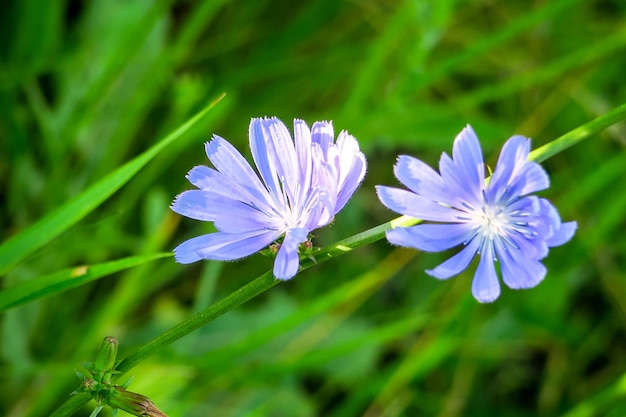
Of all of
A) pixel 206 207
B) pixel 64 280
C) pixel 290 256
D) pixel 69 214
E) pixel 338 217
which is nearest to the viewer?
pixel 290 256

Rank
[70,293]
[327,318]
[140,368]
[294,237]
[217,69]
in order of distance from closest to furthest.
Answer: [294,237] → [140,368] → [70,293] → [327,318] → [217,69]

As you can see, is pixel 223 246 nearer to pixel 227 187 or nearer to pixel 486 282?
pixel 227 187

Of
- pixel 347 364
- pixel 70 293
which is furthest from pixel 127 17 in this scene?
pixel 347 364

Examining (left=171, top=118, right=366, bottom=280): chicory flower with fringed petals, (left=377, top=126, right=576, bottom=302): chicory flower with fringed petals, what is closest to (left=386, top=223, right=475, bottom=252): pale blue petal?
(left=377, top=126, right=576, bottom=302): chicory flower with fringed petals

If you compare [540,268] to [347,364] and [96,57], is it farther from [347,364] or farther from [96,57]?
[96,57]

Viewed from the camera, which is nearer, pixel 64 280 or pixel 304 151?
pixel 304 151

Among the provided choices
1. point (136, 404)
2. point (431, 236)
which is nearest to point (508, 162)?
point (431, 236)

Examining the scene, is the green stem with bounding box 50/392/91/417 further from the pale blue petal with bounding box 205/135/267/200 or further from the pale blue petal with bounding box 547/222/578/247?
the pale blue petal with bounding box 547/222/578/247

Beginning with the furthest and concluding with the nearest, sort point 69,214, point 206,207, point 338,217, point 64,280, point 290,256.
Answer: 1. point 338,217
2. point 69,214
3. point 64,280
4. point 206,207
5. point 290,256
